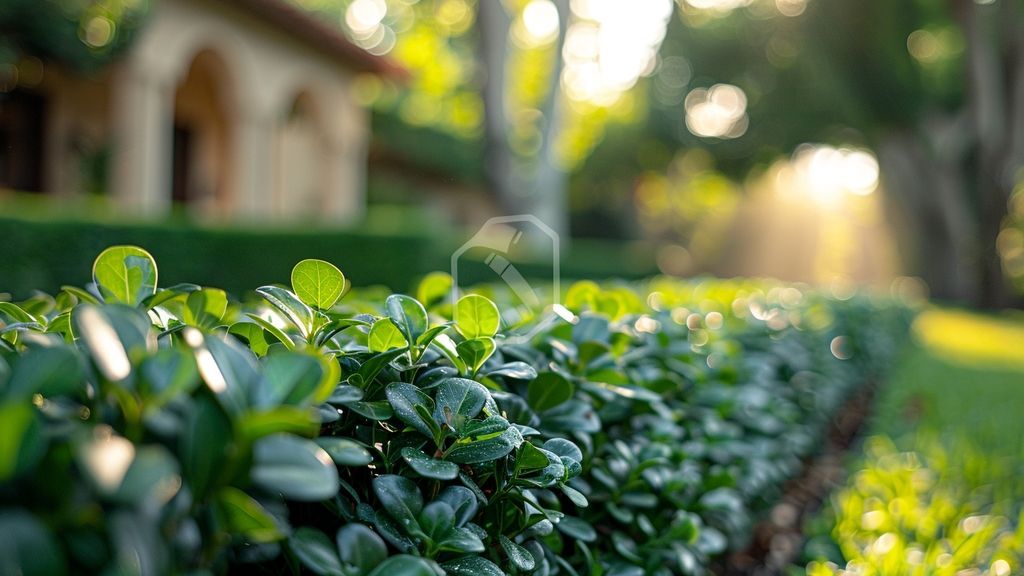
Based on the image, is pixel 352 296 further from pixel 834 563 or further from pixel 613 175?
pixel 613 175

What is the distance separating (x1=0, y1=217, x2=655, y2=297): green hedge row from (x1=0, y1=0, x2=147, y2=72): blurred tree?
290 centimetres

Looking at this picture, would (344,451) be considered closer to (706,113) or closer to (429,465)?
(429,465)

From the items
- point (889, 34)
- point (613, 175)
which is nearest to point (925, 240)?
point (889, 34)

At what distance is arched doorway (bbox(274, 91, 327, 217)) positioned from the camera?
1255cm

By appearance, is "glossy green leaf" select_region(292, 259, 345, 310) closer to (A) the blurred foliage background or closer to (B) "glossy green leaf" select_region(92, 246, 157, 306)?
(B) "glossy green leaf" select_region(92, 246, 157, 306)

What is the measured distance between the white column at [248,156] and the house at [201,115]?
18 mm

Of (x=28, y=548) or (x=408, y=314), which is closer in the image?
(x=28, y=548)

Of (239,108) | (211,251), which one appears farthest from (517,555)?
(239,108)

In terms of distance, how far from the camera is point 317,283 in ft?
4.23

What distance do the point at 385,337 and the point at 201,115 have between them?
13337 mm

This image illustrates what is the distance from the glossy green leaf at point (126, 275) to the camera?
130 cm

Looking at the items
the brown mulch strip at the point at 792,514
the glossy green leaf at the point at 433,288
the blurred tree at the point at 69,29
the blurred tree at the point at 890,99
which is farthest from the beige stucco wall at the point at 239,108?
the blurred tree at the point at 890,99

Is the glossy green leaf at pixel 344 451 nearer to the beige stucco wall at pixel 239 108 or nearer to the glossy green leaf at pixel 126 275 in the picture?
the glossy green leaf at pixel 126 275

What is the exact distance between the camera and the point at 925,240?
22.7 meters
